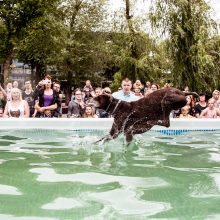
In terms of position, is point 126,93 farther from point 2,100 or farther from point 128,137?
point 2,100

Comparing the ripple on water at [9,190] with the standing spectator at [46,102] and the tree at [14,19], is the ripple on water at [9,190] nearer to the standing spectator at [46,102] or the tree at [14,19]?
the standing spectator at [46,102]

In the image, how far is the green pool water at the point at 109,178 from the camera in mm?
4176

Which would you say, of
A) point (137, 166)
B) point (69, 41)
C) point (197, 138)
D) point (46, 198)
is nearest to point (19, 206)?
point (46, 198)

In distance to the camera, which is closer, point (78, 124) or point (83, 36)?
point (78, 124)

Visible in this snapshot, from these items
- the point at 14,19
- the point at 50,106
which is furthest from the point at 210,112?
the point at 14,19

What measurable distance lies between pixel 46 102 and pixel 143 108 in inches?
186

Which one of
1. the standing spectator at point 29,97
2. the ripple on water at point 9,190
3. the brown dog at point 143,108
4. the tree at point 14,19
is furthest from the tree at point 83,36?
the ripple on water at point 9,190

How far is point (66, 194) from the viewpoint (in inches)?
187

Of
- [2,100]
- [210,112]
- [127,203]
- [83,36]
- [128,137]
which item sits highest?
[83,36]

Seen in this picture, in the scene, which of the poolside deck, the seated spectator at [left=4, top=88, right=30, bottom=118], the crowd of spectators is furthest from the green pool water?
the crowd of spectators

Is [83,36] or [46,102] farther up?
[83,36]

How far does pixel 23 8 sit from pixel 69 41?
5.56m

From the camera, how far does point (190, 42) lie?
22.9 metres

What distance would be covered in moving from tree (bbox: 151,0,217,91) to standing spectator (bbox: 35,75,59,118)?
12125mm
